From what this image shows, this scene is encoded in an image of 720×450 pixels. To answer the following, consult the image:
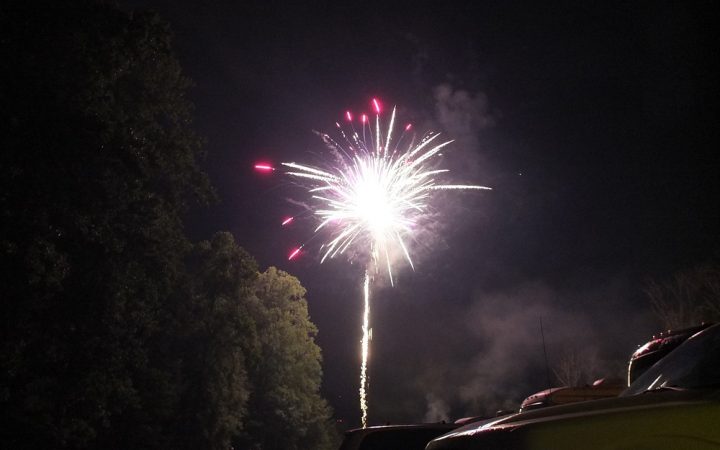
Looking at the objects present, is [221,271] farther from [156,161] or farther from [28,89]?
[28,89]

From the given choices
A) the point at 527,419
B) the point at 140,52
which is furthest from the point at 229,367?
the point at 527,419

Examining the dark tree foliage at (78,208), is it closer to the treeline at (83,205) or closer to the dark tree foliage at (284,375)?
the treeline at (83,205)

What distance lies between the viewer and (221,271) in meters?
24.3

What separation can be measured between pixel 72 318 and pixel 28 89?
5154mm

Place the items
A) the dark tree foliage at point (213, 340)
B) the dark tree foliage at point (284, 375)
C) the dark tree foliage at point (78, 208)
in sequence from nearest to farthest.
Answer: the dark tree foliage at point (78, 208) → the dark tree foliage at point (213, 340) → the dark tree foliage at point (284, 375)

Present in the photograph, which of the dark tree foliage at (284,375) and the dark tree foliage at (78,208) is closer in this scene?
the dark tree foliage at (78,208)

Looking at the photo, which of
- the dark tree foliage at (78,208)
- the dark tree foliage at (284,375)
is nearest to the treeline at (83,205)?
the dark tree foliage at (78,208)

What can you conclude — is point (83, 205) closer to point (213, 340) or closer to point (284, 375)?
point (213, 340)

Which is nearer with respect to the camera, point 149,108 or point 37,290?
point 37,290

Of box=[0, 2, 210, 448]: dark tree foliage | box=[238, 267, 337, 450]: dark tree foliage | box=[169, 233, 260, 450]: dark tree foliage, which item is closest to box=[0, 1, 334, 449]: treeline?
box=[0, 2, 210, 448]: dark tree foliage

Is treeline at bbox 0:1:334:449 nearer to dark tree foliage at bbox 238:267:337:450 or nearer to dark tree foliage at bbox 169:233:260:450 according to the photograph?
dark tree foliage at bbox 169:233:260:450

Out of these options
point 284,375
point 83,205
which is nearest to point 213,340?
point 83,205

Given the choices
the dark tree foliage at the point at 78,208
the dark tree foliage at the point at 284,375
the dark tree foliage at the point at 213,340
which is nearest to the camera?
the dark tree foliage at the point at 78,208

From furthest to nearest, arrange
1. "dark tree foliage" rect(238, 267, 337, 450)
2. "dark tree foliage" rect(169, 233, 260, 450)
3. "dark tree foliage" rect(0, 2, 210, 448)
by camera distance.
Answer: "dark tree foliage" rect(238, 267, 337, 450)
"dark tree foliage" rect(169, 233, 260, 450)
"dark tree foliage" rect(0, 2, 210, 448)
